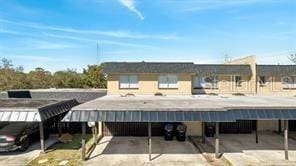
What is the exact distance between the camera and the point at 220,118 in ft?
43.7

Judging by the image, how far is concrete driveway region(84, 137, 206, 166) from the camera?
1349 centimetres

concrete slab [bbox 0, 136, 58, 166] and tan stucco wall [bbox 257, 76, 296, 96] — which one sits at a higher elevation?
tan stucco wall [bbox 257, 76, 296, 96]

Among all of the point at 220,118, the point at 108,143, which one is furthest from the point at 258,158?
the point at 108,143

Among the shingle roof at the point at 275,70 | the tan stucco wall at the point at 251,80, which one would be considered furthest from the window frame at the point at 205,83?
the shingle roof at the point at 275,70

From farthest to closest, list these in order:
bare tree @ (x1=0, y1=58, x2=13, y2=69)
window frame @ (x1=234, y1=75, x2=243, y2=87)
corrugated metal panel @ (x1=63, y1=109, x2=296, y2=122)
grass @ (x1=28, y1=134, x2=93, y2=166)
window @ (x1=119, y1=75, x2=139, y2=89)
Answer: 1. bare tree @ (x1=0, y1=58, x2=13, y2=69)
2. window frame @ (x1=234, y1=75, x2=243, y2=87)
3. window @ (x1=119, y1=75, x2=139, y2=89)
4. grass @ (x1=28, y1=134, x2=93, y2=166)
5. corrugated metal panel @ (x1=63, y1=109, x2=296, y2=122)

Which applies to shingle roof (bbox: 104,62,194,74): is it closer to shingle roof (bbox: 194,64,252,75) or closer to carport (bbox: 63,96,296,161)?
shingle roof (bbox: 194,64,252,75)

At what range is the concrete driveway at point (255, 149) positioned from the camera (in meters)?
13.6

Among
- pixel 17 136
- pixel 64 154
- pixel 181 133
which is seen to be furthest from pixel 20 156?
pixel 181 133

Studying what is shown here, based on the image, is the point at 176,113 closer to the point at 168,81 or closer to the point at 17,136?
the point at 17,136

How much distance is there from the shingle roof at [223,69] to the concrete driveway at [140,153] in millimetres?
11726

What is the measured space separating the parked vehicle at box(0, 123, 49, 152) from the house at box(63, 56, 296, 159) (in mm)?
4021

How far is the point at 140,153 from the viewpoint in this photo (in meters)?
15.2

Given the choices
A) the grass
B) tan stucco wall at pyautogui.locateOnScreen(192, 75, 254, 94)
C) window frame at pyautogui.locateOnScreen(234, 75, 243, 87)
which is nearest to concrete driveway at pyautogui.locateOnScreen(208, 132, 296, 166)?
tan stucco wall at pyautogui.locateOnScreen(192, 75, 254, 94)

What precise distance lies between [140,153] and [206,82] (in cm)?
1507
